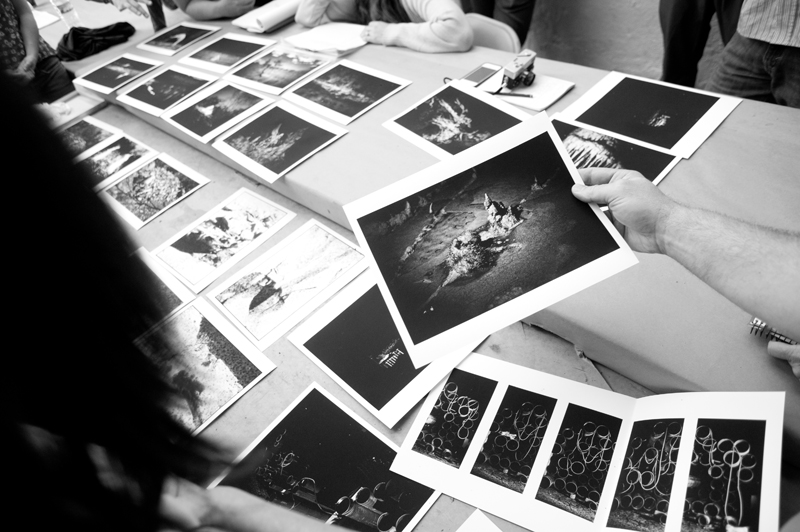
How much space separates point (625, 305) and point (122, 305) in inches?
30.7

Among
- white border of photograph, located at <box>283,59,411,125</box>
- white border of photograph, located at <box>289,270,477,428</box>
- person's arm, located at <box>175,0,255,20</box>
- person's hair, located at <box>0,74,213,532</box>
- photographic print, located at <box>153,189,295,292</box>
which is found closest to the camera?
person's hair, located at <box>0,74,213,532</box>

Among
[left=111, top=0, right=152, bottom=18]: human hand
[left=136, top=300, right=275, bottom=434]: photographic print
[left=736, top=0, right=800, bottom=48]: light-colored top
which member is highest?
[left=736, top=0, right=800, bottom=48]: light-colored top

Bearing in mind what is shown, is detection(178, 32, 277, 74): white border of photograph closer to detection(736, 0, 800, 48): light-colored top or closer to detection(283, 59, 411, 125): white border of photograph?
detection(283, 59, 411, 125): white border of photograph

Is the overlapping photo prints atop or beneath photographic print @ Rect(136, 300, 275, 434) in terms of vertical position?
atop

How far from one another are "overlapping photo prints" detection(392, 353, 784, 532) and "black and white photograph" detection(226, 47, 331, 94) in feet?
3.96

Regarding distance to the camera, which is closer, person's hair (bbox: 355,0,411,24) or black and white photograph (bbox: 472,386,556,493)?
black and white photograph (bbox: 472,386,556,493)

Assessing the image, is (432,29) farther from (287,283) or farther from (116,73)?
(116,73)

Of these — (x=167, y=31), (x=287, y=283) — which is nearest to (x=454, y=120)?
(x=287, y=283)

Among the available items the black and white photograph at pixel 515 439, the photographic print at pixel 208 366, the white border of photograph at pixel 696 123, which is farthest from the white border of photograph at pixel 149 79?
the black and white photograph at pixel 515 439

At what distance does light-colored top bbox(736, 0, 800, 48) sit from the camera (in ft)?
4.23

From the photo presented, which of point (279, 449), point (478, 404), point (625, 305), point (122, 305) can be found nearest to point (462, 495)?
point (478, 404)

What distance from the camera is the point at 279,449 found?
2.88 ft

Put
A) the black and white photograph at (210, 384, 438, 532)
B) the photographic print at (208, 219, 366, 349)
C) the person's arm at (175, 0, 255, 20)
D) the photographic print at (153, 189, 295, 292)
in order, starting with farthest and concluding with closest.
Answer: the person's arm at (175, 0, 255, 20), the photographic print at (153, 189, 295, 292), the photographic print at (208, 219, 366, 349), the black and white photograph at (210, 384, 438, 532)

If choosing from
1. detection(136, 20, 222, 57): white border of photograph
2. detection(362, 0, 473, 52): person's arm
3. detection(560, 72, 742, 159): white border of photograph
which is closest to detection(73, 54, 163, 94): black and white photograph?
detection(136, 20, 222, 57): white border of photograph
